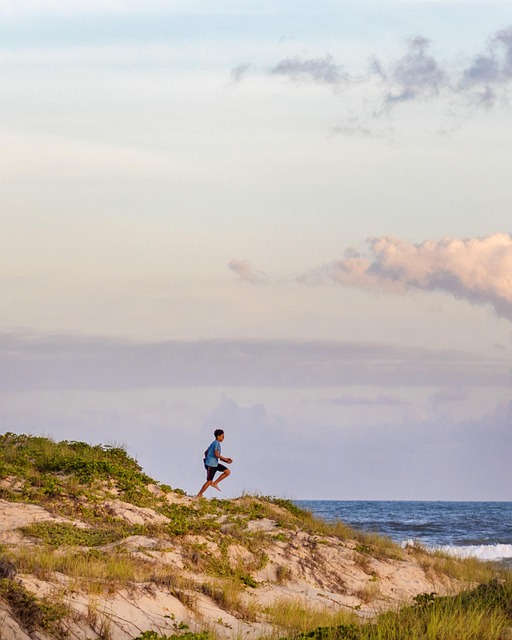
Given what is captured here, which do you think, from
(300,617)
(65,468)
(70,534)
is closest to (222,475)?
(65,468)

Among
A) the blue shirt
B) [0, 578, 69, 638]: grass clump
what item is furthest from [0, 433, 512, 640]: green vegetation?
the blue shirt

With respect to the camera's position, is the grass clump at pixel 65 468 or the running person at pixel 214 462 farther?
the running person at pixel 214 462

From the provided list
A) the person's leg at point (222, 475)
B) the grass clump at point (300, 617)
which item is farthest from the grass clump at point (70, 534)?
the person's leg at point (222, 475)

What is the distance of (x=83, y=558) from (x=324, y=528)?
34.8ft

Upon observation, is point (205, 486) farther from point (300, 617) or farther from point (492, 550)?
point (492, 550)

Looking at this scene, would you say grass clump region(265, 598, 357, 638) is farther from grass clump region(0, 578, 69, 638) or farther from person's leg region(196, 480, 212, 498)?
person's leg region(196, 480, 212, 498)

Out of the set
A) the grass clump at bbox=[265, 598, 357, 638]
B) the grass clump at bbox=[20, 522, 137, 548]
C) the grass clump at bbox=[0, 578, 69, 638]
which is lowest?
the grass clump at bbox=[265, 598, 357, 638]

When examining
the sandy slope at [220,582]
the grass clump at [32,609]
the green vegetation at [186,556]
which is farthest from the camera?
the sandy slope at [220,582]

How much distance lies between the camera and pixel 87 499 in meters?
23.1

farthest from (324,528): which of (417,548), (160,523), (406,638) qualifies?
→ (406,638)

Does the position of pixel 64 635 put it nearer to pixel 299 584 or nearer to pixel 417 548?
pixel 299 584

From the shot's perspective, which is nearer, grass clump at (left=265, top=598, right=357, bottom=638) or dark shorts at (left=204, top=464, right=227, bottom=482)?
grass clump at (left=265, top=598, right=357, bottom=638)

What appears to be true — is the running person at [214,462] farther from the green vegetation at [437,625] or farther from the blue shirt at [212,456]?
the green vegetation at [437,625]

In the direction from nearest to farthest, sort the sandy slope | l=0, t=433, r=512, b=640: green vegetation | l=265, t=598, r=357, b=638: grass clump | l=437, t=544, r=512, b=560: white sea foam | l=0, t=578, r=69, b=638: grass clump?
1. l=0, t=578, r=69, b=638: grass clump
2. l=0, t=433, r=512, b=640: green vegetation
3. the sandy slope
4. l=265, t=598, r=357, b=638: grass clump
5. l=437, t=544, r=512, b=560: white sea foam
